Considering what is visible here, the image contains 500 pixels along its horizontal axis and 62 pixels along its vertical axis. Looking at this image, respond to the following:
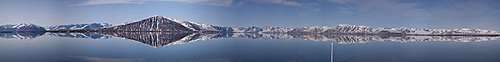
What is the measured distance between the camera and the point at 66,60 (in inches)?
647

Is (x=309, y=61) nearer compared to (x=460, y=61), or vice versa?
(x=309, y=61)

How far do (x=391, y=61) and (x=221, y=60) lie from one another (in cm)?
1052

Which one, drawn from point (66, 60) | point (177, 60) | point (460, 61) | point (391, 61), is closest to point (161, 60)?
point (177, 60)

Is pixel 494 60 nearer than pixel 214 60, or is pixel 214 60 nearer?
pixel 214 60

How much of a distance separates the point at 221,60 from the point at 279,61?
11.4 feet

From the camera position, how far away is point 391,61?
18.0 meters

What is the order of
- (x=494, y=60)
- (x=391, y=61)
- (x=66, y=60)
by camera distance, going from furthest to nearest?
(x=494, y=60) < (x=391, y=61) < (x=66, y=60)

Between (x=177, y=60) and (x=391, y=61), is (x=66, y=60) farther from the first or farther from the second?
(x=391, y=61)

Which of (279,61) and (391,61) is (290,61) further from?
(391,61)

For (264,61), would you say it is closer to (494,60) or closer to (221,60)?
(221,60)

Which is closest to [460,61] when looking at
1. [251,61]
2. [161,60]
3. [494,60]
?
[494,60]

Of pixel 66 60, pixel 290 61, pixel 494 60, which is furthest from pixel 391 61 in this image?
pixel 66 60

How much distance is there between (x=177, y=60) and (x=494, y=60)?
20828 mm

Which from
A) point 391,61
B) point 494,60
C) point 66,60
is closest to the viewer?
point 66,60
